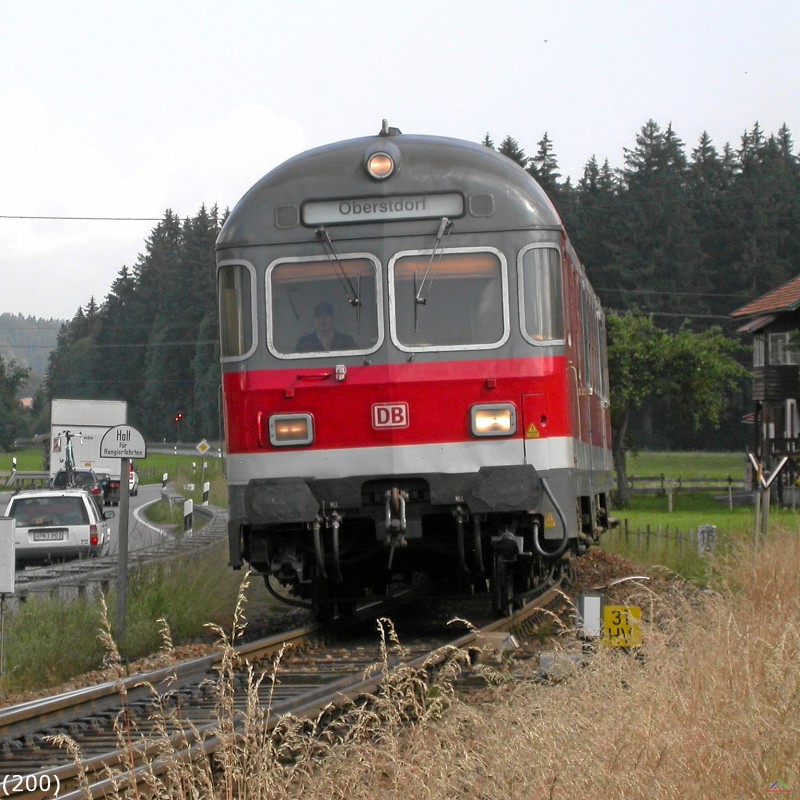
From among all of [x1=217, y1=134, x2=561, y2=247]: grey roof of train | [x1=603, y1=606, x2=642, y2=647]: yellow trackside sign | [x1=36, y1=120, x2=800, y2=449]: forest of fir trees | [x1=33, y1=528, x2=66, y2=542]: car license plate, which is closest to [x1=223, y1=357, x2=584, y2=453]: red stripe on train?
[x1=217, y1=134, x2=561, y2=247]: grey roof of train

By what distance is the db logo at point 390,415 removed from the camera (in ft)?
32.4

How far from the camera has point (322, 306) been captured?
1008cm

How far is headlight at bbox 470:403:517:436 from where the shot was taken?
977 cm

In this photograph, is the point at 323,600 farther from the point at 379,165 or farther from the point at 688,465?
the point at 688,465

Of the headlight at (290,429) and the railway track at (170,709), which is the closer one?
the railway track at (170,709)

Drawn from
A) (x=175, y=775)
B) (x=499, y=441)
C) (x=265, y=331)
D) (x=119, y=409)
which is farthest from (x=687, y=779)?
(x=119, y=409)

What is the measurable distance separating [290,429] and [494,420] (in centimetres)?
146

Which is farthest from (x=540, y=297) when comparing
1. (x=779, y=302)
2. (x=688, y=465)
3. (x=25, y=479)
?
(x=688, y=465)

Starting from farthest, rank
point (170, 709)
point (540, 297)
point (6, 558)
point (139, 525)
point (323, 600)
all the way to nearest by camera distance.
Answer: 1. point (139, 525)
2. point (323, 600)
3. point (6, 558)
4. point (540, 297)
5. point (170, 709)

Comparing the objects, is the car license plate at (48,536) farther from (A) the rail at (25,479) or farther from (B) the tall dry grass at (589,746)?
(A) the rail at (25,479)

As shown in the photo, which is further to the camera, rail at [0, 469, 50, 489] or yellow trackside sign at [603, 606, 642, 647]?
rail at [0, 469, 50, 489]

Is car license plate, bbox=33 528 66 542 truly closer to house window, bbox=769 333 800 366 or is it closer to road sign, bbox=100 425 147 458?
road sign, bbox=100 425 147 458

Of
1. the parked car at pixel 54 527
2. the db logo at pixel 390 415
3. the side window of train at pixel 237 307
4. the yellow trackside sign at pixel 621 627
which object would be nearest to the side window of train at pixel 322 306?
the side window of train at pixel 237 307

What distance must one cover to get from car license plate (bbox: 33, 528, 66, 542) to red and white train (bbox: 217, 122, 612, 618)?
14.0 meters
